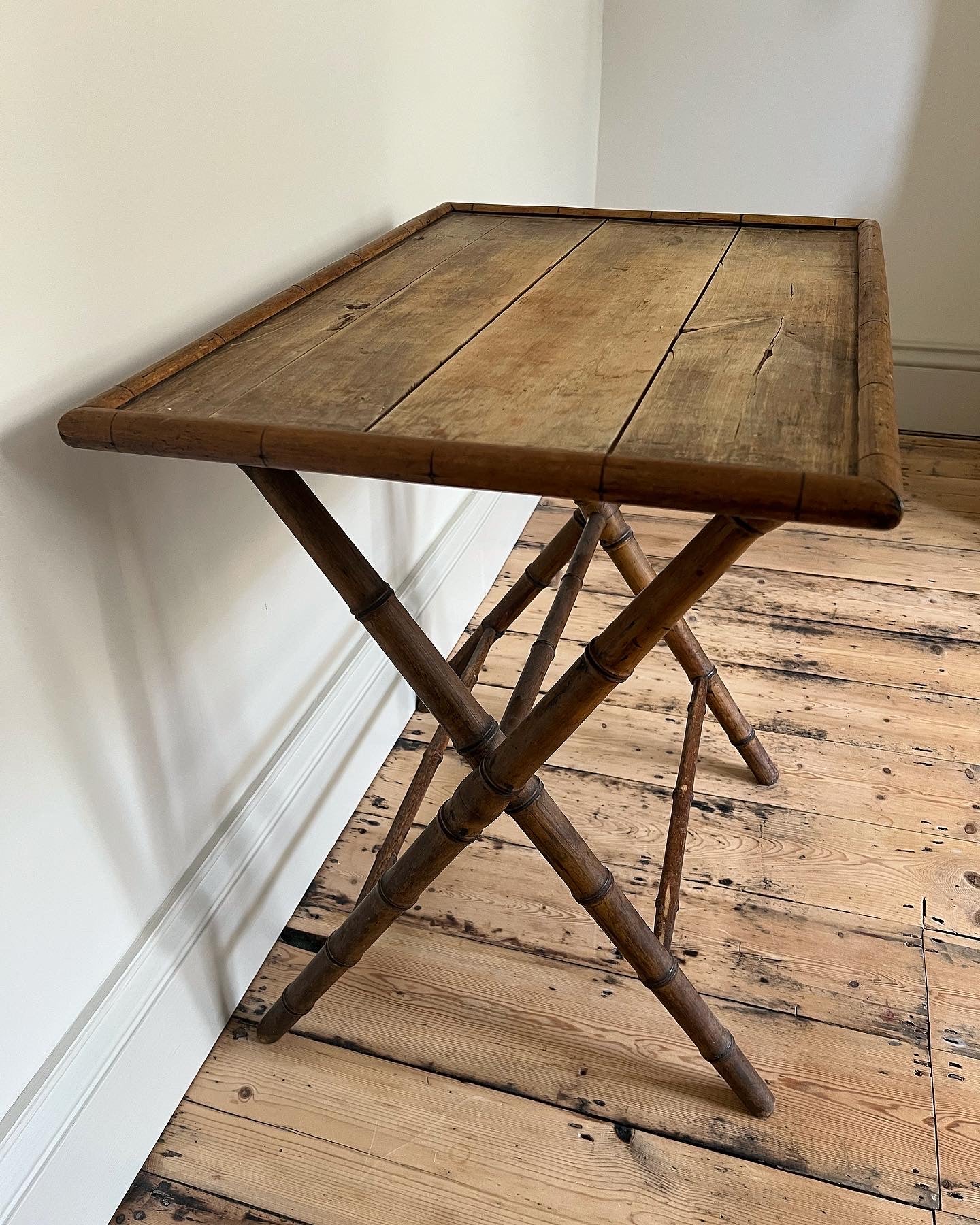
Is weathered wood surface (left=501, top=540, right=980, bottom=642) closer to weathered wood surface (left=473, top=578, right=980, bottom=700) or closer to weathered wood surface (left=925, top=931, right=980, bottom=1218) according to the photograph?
weathered wood surface (left=473, top=578, right=980, bottom=700)

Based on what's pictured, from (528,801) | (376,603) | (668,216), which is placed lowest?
(528,801)

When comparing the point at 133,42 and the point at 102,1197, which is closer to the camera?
the point at 133,42

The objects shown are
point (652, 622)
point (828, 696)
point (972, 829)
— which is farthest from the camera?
point (828, 696)

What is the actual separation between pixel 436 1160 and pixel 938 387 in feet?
7.85

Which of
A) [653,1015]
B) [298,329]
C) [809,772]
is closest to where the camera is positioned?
[298,329]

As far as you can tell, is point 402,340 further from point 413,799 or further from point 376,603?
point 413,799

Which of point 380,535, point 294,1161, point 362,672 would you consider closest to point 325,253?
point 380,535

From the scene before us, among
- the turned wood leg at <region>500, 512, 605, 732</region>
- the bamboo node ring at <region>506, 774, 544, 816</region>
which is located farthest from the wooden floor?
the bamboo node ring at <region>506, 774, 544, 816</region>

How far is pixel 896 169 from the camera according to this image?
8.38 feet

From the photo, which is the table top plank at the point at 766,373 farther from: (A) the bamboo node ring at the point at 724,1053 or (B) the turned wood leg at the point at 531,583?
(A) the bamboo node ring at the point at 724,1053

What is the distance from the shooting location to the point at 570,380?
34.4 inches

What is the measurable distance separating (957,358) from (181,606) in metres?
2.36

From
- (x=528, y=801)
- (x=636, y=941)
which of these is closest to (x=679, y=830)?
(x=636, y=941)

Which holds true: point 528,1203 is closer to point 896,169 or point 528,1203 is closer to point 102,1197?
point 102,1197
